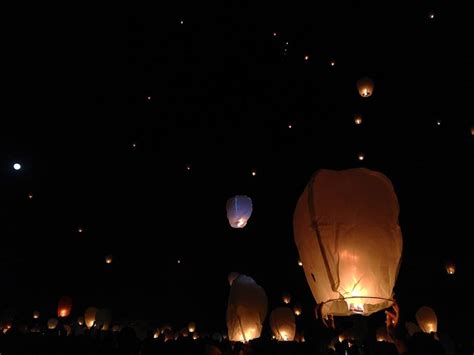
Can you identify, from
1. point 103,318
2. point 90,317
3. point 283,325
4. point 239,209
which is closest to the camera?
point 239,209

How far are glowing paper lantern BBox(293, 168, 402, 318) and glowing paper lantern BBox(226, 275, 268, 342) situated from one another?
2.91 m

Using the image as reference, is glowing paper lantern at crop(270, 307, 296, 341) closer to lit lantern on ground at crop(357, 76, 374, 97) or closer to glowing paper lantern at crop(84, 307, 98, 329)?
lit lantern on ground at crop(357, 76, 374, 97)

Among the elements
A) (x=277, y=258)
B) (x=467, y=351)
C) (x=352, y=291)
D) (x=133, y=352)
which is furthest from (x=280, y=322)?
(x=277, y=258)

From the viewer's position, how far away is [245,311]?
199 inches

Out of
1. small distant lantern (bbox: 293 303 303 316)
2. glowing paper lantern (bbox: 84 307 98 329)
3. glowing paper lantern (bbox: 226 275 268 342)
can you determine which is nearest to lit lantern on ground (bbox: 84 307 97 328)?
glowing paper lantern (bbox: 84 307 98 329)

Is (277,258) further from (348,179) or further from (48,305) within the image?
(348,179)

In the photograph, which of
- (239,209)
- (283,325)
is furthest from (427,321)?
(239,209)

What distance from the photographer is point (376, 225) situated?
2121 millimetres

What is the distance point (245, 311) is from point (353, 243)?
3.20 metres

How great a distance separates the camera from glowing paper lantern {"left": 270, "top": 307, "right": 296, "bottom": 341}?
684 centimetres

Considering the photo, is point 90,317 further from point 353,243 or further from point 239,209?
point 353,243

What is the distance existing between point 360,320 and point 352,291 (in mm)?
279

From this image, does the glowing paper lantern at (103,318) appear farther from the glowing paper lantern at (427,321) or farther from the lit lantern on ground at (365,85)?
the lit lantern on ground at (365,85)

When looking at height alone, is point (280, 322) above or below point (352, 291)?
above
